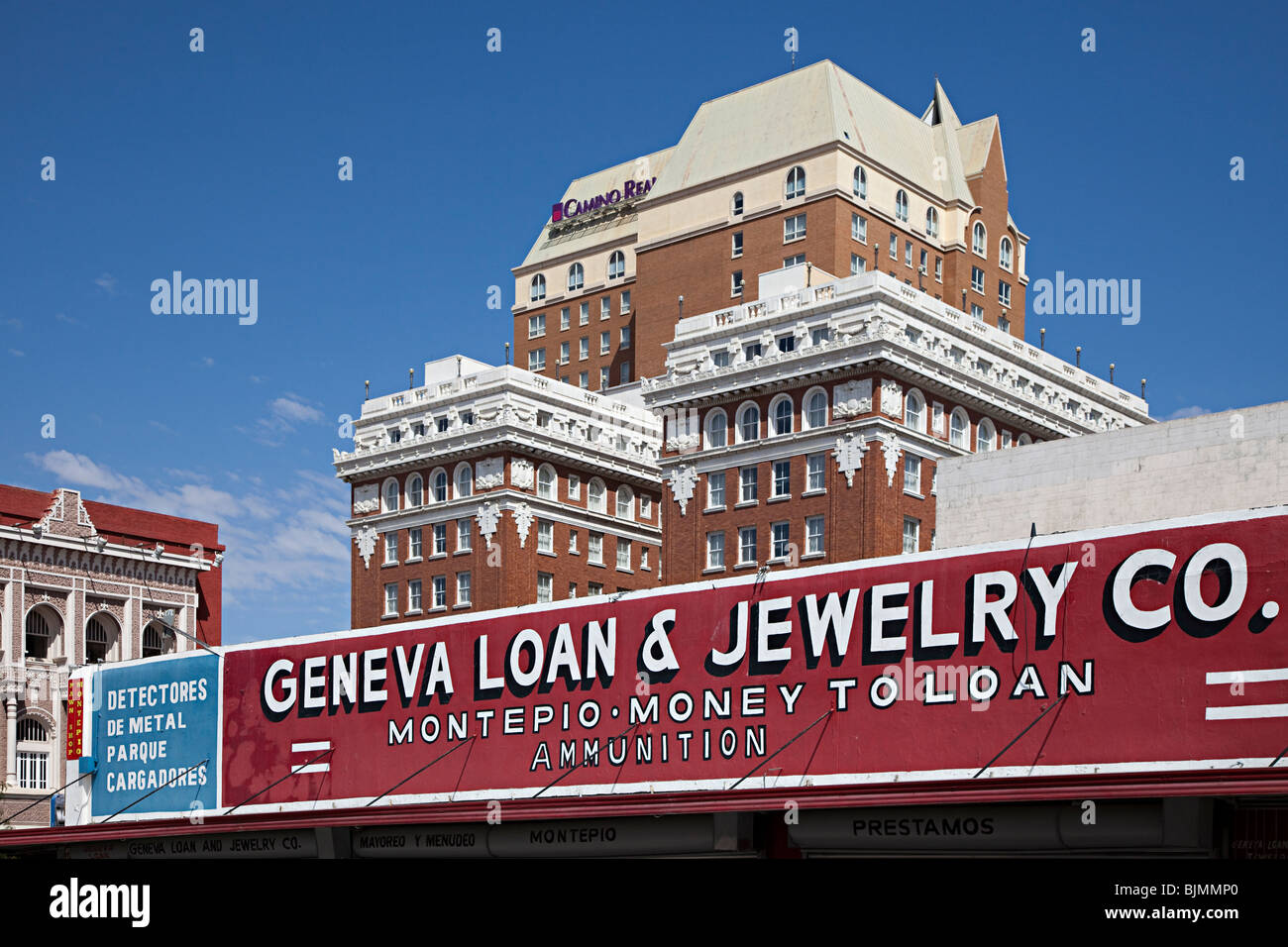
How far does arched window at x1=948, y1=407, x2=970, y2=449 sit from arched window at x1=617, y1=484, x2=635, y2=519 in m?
25.4

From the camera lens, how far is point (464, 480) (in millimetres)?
93062

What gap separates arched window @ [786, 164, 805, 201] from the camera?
103500 mm

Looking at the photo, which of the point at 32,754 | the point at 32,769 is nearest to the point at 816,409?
the point at 32,754

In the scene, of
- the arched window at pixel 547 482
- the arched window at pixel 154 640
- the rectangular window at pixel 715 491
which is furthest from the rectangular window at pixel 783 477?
the arched window at pixel 154 640

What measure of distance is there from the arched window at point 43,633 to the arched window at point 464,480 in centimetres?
2309

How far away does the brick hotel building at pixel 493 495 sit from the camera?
90.5m

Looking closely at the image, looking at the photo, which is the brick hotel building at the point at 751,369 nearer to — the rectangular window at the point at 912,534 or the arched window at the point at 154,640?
the rectangular window at the point at 912,534

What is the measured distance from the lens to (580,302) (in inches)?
4990

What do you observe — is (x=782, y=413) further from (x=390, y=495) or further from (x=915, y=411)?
(x=390, y=495)

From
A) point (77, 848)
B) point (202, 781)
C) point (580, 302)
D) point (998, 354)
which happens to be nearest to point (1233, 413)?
point (202, 781)

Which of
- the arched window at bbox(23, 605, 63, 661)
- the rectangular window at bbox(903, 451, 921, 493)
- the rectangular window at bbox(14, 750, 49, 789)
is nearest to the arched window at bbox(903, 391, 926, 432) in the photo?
the rectangular window at bbox(903, 451, 921, 493)

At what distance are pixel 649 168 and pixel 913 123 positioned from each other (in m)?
25.3

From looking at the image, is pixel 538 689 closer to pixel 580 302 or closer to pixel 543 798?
pixel 543 798

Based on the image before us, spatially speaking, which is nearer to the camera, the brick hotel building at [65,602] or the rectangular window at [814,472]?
the rectangular window at [814,472]
